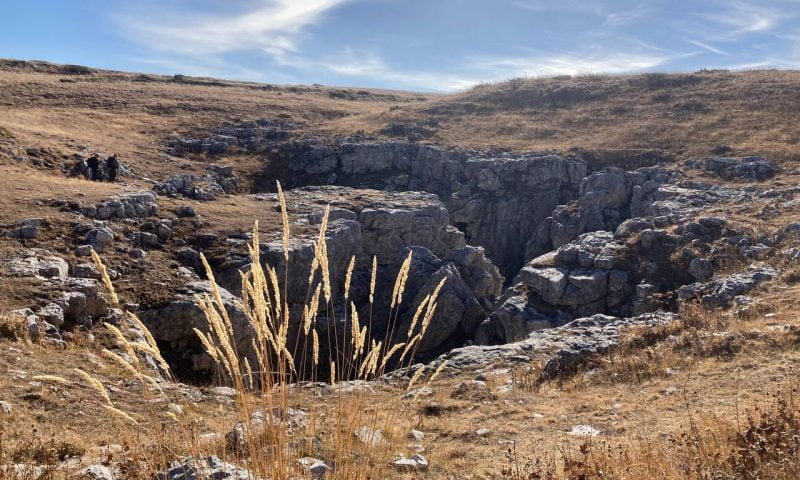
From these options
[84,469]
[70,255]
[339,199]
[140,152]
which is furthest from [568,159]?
[84,469]

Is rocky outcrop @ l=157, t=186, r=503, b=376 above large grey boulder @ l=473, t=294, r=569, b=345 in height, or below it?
above

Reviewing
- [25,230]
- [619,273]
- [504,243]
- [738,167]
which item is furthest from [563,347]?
[738,167]

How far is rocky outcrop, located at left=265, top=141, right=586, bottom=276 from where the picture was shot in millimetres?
33000

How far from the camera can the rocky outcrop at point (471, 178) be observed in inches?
1299

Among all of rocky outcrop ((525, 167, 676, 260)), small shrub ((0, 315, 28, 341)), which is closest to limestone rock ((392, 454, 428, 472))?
small shrub ((0, 315, 28, 341))

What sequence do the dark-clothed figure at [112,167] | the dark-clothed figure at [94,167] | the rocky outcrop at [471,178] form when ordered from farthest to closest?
1. the rocky outcrop at [471,178]
2. the dark-clothed figure at [112,167]
3. the dark-clothed figure at [94,167]

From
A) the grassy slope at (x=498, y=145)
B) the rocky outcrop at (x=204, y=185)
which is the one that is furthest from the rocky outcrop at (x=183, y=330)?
the rocky outcrop at (x=204, y=185)

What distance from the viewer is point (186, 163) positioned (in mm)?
31406

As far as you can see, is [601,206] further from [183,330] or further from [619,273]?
[183,330]

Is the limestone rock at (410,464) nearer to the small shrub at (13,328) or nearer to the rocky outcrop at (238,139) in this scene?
the small shrub at (13,328)

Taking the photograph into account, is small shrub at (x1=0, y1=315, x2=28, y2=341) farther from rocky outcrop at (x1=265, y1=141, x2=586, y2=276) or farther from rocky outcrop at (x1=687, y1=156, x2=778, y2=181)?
rocky outcrop at (x1=687, y1=156, x2=778, y2=181)

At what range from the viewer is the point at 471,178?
34719mm

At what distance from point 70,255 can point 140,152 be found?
730 inches

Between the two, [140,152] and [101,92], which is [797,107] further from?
[101,92]
